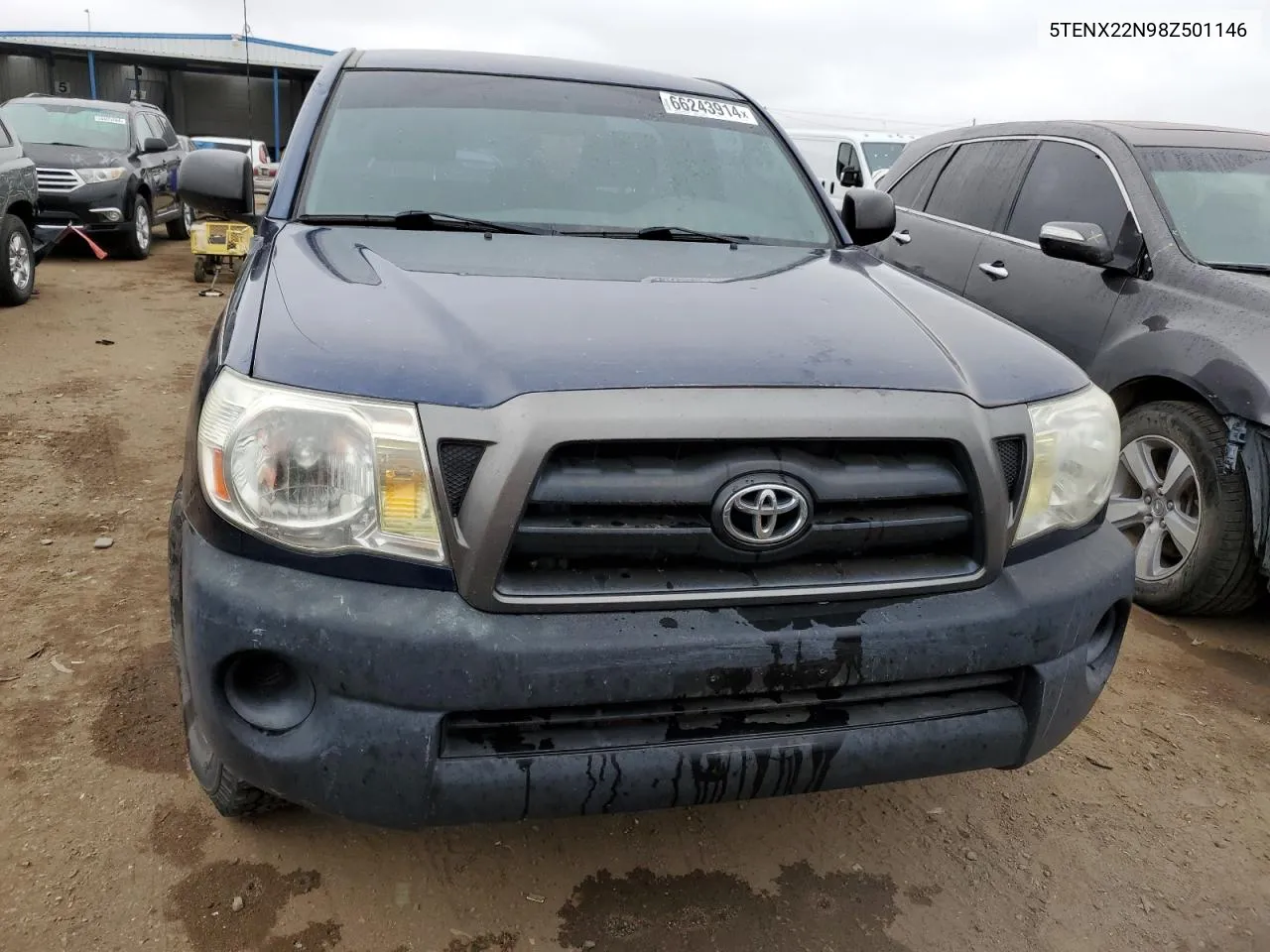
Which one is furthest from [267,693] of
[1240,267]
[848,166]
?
[848,166]

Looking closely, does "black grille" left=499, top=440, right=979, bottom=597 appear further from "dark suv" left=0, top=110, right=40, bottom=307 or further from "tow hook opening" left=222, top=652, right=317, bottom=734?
"dark suv" left=0, top=110, right=40, bottom=307

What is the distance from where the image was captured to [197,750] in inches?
72.3

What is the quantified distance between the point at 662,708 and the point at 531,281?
0.92 meters

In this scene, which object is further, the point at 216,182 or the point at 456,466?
the point at 216,182

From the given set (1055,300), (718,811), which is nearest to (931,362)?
(718,811)

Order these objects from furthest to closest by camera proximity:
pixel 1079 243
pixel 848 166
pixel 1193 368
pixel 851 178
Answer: pixel 848 166
pixel 851 178
pixel 1079 243
pixel 1193 368

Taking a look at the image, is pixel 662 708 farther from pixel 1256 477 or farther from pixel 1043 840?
pixel 1256 477

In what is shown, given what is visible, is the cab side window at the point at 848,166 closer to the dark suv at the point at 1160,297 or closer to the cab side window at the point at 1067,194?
the dark suv at the point at 1160,297

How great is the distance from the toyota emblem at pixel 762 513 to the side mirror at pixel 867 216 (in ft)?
6.02

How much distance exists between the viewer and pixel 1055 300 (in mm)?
4156

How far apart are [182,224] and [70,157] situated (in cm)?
282

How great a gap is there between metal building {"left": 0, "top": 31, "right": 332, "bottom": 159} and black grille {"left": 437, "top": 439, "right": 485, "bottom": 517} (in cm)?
3651

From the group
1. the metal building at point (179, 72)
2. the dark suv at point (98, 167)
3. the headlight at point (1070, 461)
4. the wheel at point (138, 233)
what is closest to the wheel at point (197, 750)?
the headlight at point (1070, 461)

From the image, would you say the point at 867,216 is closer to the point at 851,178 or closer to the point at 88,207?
the point at 851,178
